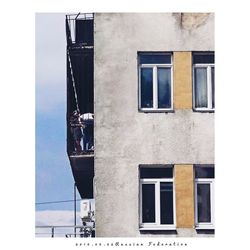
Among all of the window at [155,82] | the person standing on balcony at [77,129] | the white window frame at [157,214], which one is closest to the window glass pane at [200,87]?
the window at [155,82]

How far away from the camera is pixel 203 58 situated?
544 centimetres

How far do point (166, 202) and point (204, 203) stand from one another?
0.22 meters

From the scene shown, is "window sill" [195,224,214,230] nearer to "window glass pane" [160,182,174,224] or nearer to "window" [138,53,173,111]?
"window glass pane" [160,182,174,224]

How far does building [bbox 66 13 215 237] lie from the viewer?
17.6ft

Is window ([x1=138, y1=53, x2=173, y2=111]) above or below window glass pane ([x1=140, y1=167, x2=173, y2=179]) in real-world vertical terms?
above

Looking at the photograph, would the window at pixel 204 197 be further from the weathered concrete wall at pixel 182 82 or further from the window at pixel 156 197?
the weathered concrete wall at pixel 182 82

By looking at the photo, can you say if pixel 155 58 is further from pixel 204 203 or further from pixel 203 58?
pixel 204 203

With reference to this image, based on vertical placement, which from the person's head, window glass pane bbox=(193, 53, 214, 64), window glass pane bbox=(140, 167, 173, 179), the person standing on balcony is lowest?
window glass pane bbox=(140, 167, 173, 179)

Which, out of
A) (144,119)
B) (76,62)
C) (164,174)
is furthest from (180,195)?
(76,62)

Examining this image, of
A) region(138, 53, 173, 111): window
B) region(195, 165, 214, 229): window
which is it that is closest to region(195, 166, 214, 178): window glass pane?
region(195, 165, 214, 229): window

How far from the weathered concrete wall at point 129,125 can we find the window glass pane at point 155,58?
44mm

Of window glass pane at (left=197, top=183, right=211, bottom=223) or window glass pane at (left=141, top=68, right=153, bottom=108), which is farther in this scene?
window glass pane at (left=141, top=68, right=153, bottom=108)

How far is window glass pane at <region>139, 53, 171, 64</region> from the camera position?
5.47 metres
